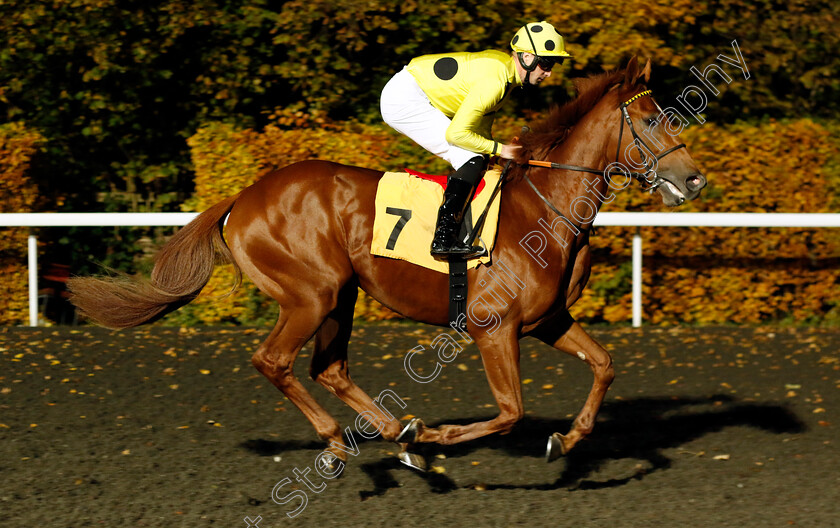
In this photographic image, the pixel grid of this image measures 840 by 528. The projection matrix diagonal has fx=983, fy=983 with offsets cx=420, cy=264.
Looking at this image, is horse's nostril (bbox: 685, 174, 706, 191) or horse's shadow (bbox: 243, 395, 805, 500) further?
horse's shadow (bbox: 243, 395, 805, 500)

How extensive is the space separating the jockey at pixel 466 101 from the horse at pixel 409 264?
0.24 m

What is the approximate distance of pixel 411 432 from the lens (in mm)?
4746

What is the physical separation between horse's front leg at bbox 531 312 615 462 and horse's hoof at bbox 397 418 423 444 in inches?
28.1

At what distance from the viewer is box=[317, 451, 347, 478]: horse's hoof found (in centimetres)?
491

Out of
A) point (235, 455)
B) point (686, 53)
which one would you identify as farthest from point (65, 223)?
point (686, 53)

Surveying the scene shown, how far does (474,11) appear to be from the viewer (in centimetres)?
1120

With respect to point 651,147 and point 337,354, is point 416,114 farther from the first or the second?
point 337,354

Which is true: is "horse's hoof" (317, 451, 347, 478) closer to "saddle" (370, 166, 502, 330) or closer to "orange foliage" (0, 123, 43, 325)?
"saddle" (370, 166, 502, 330)

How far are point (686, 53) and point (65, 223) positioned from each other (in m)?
7.06

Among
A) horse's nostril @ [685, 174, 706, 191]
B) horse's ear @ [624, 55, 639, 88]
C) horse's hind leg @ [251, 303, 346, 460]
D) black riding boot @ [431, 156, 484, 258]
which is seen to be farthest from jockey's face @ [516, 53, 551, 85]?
horse's hind leg @ [251, 303, 346, 460]

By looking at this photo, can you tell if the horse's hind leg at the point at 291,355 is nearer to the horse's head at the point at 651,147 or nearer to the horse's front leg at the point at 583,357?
the horse's front leg at the point at 583,357

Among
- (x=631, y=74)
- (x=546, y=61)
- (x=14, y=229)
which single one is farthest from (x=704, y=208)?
(x=14, y=229)

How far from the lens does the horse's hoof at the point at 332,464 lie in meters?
4.91

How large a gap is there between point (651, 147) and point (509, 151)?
0.69m
